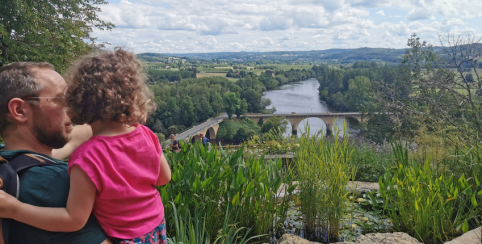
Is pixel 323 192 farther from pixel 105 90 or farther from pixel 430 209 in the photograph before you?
pixel 105 90

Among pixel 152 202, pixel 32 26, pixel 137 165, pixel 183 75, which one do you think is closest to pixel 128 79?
pixel 137 165

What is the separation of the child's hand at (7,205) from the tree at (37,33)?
6002 mm

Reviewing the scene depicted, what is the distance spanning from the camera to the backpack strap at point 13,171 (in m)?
0.97

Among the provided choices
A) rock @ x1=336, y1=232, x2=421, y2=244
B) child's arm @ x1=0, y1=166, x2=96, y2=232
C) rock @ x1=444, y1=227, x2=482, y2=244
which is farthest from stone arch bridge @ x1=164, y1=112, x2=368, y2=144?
child's arm @ x1=0, y1=166, x2=96, y2=232

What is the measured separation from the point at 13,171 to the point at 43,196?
0.10m

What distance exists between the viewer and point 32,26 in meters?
7.48

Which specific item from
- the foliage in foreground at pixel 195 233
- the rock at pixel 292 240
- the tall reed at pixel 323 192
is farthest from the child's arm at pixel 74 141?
the tall reed at pixel 323 192

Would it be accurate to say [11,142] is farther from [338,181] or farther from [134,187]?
[338,181]

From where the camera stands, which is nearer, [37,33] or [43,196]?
[43,196]

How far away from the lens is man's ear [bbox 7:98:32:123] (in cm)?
104

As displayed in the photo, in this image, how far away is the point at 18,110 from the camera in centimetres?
105

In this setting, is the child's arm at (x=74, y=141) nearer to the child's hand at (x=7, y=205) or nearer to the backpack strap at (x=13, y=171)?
the backpack strap at (x=13, y=171)

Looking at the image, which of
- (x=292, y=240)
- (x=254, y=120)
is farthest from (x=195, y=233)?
(x=254, y=120)

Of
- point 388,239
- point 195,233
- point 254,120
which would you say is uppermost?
point 195,233
